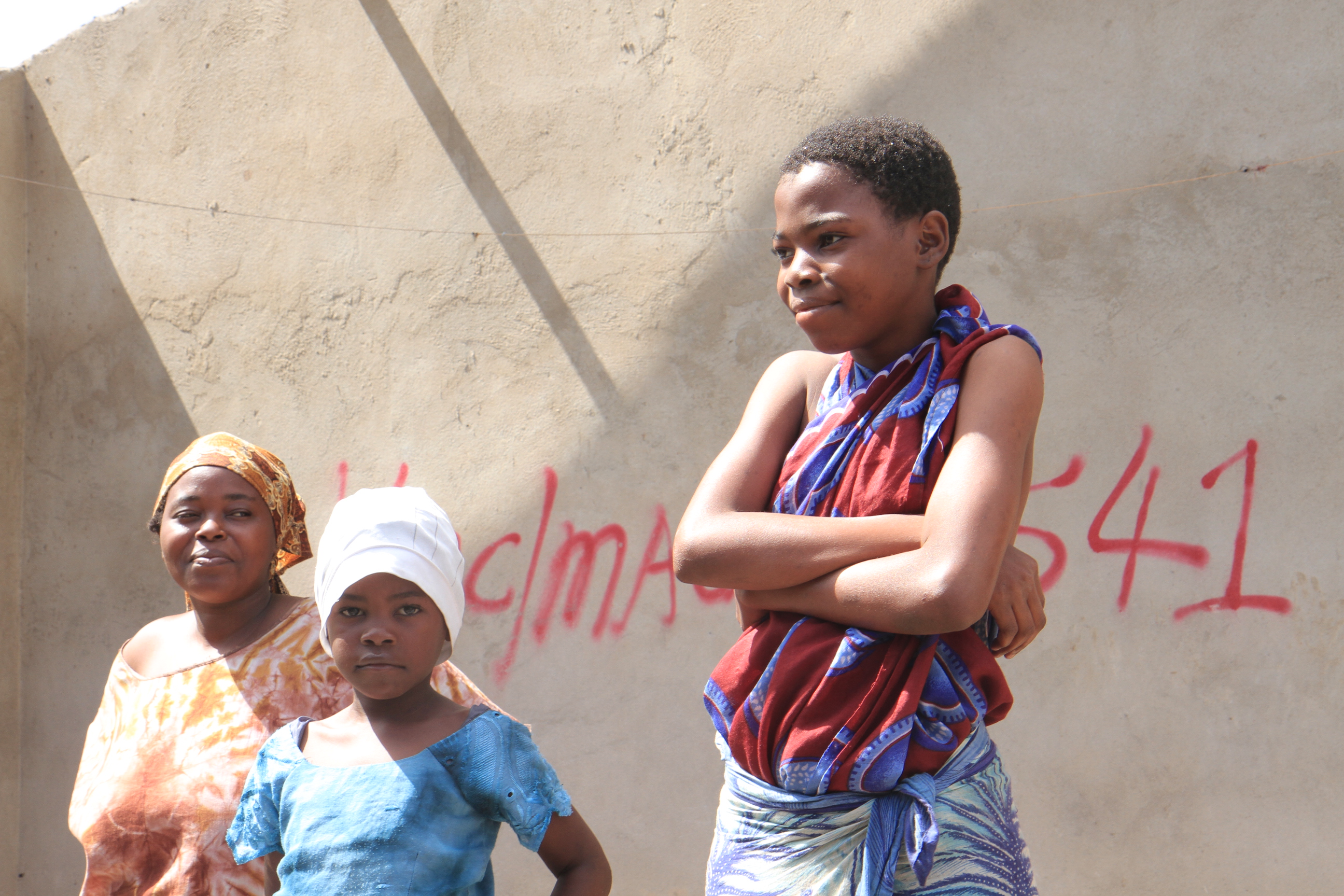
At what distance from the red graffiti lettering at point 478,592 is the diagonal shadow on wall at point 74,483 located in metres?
1.42

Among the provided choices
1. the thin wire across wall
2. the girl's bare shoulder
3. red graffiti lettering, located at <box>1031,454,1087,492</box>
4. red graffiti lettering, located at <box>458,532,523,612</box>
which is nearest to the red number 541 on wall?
red graffiti lettering, located at <box>1031,454,1087,492</box>

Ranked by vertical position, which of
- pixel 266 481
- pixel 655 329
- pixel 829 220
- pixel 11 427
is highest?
pixel 655 329

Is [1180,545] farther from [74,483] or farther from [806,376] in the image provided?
[74,483]

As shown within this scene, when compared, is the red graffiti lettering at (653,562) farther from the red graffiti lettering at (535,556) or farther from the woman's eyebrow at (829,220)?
the woman's eyebrow at (829,220)

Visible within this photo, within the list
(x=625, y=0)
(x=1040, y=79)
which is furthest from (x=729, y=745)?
(x=625, y=0)

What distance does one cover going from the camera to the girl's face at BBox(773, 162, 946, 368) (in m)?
1.35

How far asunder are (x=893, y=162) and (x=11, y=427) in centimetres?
461

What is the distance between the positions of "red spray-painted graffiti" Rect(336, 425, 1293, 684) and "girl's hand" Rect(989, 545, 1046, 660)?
7.03 feet

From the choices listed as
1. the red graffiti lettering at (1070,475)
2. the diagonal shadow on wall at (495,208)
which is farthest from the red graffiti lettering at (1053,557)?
the diagonal shadow on wall at (495,208)

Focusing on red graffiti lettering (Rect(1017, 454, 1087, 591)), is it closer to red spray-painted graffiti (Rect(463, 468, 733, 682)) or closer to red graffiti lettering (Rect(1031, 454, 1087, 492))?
red graffiti lettering (Rect(1031, 454, 1087, 492))

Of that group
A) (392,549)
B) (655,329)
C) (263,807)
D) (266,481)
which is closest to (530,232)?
(655,329)

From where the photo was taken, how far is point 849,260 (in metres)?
1.34

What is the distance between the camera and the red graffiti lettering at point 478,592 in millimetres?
4008

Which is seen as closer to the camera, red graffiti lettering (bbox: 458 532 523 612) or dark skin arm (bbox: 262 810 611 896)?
dark skin arm (bbox: 262 810 611 896)
